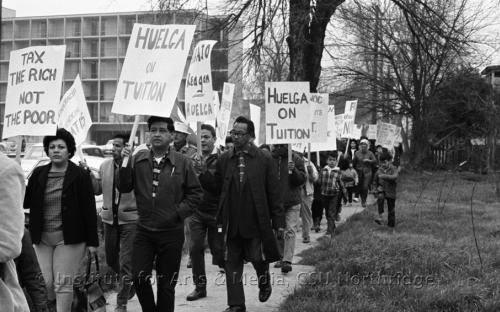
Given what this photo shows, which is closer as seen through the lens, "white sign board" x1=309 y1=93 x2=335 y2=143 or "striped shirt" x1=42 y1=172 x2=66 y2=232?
"striped shirt" x1=42 y1=172 x2=66 y2=232

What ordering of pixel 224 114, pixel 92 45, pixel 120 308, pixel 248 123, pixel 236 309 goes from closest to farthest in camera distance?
pixel 236 309, pixel 120 308, pixel 248 123, pixel 224 114, pixel 92 45

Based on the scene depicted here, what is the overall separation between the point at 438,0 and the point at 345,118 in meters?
4.39

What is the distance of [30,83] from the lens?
7.71 meters

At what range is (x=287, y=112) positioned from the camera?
1010 centimetres

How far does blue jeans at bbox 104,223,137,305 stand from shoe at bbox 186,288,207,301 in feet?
2.32

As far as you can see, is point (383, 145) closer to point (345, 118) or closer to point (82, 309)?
point (345, 118)

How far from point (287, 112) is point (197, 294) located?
3659 mm

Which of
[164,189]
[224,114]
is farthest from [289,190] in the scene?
[224,114]

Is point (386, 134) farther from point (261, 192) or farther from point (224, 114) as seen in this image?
point (261, 192)

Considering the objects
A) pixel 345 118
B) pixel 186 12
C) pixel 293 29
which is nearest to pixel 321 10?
pixel 293 29

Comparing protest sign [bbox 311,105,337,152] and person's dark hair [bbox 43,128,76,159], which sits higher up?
protest sign [bbox 311,105,337,152]

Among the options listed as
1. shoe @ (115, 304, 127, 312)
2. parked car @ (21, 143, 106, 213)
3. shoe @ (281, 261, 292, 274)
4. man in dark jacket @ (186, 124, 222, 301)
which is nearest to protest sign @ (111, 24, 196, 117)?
man in dark jacket @ (186, 124, 222, 301)

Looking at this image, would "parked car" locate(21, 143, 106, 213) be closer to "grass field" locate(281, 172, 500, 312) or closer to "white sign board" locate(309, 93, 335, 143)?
"white sign board" locate(309, 93, 335, 143)

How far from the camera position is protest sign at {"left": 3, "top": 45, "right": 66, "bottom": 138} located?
24.3 ft
